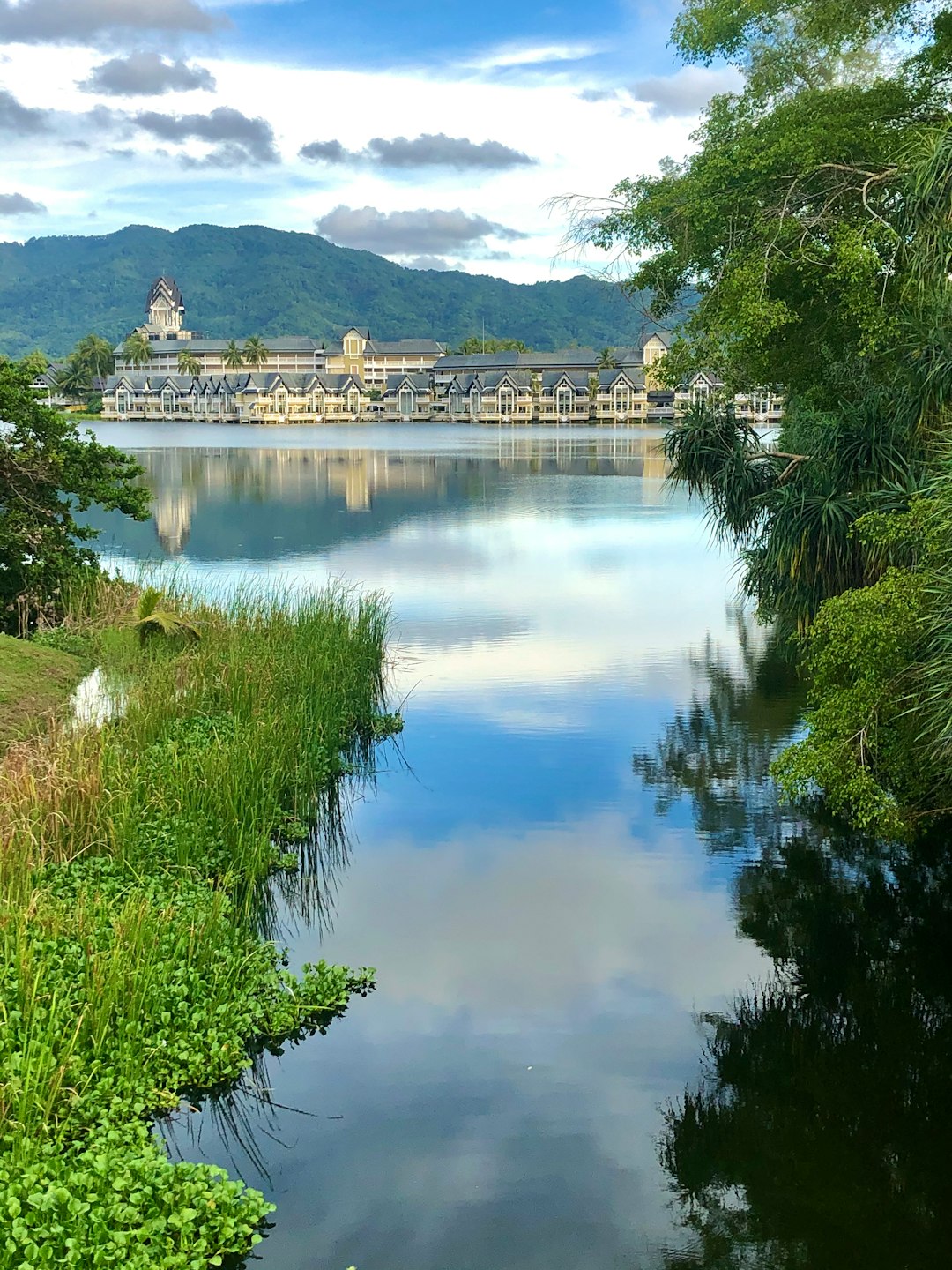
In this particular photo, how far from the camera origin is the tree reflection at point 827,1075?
602 cm

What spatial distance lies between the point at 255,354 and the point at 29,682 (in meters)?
145

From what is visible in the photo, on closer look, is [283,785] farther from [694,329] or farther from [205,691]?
[694,329]

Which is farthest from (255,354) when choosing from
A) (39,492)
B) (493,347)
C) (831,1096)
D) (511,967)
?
(831,1096)

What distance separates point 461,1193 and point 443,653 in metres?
13.1

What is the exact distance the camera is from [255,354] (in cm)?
15162

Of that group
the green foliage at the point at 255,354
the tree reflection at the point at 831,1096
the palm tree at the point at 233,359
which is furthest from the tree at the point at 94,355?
the tree reflection at the point at 831,1096

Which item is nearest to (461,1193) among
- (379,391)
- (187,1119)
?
(187,1119)

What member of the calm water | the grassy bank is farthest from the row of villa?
the grassy bank

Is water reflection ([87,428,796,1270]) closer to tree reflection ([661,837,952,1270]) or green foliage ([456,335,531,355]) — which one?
tree reflection ([661,837,952,1270])

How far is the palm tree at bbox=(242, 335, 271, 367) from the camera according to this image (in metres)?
151

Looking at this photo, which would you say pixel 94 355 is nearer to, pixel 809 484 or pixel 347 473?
pixel 347 473

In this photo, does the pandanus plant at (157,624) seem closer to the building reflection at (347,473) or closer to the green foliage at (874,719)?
the green foliage at (874,719)

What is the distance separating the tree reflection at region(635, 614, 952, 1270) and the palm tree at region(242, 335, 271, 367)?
146110mm

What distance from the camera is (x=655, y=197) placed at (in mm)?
16984
